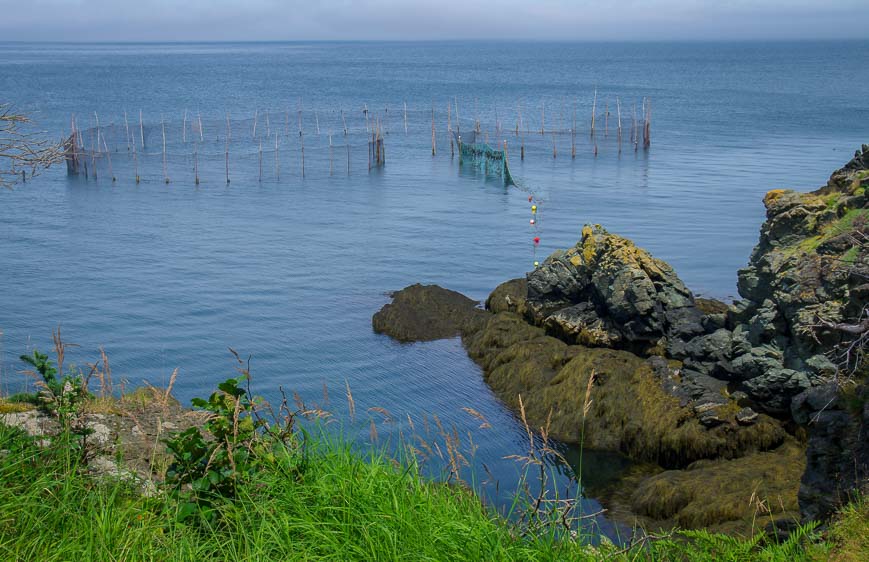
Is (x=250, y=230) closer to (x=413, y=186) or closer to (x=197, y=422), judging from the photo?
(x=413, y=186)

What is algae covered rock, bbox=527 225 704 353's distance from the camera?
20562mm

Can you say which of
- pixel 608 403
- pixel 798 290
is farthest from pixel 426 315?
pixel 798 290

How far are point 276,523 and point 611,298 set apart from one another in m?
16.1

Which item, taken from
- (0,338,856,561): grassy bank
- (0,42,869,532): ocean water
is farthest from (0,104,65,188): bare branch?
(0,338,856,561): grassy bank

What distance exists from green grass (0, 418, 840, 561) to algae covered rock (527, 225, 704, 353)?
14.0 meters

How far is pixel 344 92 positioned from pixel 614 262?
10029 cm

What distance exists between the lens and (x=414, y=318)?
2559cm

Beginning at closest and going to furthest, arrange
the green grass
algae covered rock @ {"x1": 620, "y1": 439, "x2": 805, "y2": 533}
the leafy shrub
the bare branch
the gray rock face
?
the green grass
the leafy shrub
the bare branch
the gray rock face
algae covered rock @ {"x1": 620, "y1": 439, "x2": 805, "y2": 533}

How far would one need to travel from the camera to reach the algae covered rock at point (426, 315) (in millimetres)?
24984

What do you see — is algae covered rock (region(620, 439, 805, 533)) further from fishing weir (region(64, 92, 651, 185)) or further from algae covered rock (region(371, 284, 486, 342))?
fishing weir (region(64, 92, 651, 185))

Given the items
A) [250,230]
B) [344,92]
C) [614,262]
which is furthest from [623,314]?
[344,92]

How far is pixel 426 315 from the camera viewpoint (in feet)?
84.7

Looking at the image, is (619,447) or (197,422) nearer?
(197,422)

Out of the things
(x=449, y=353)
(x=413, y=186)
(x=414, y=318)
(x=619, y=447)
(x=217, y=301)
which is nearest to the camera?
(x=619, y=447)
